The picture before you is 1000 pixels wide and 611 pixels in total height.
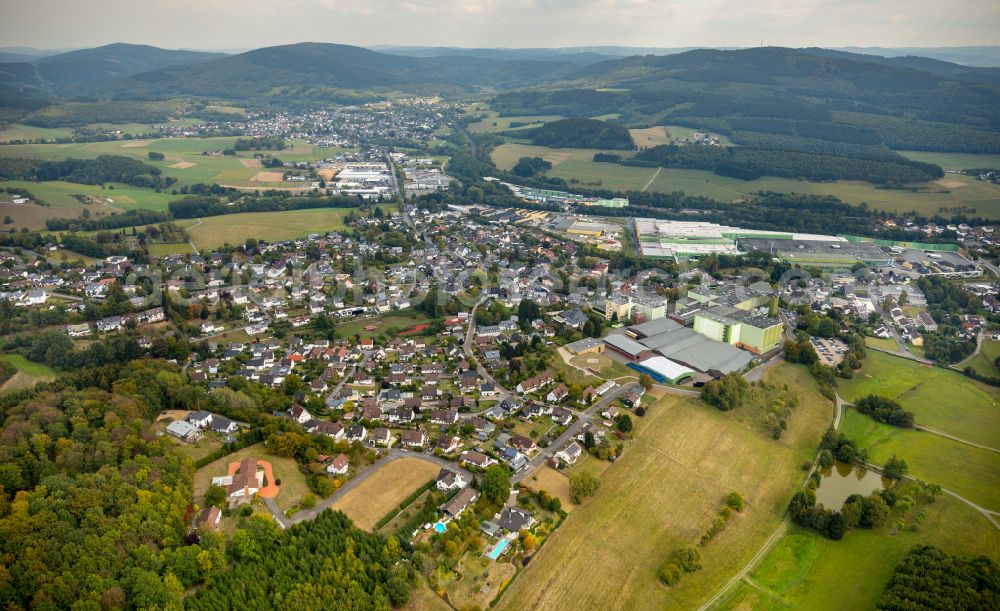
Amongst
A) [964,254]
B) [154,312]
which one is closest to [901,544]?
[154,312]

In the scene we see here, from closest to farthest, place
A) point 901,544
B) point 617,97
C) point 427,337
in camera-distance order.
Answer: point 901,544 < point 427,337 < point 617,97

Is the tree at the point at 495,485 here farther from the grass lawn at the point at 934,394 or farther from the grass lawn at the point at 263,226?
the grass lawn at the point at 263,226

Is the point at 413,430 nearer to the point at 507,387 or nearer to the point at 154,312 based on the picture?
the point at 507,387

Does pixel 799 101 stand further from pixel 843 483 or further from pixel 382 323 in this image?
pixel 843 483

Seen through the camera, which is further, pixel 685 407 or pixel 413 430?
pixel 685 407

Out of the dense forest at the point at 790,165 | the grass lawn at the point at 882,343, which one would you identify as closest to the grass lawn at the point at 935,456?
the grass lawn at the point at 882,343

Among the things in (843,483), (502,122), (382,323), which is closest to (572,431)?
(843,483)

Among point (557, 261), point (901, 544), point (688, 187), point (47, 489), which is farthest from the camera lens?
point (688, 187)
